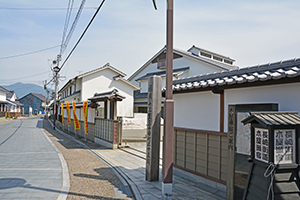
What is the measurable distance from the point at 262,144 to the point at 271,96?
5.55 feet

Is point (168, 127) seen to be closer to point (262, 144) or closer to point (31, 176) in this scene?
point (262, 144)

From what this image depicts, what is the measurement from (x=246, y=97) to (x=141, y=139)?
12.2 m

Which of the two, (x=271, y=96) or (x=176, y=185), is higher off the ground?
(x=271, y=96)

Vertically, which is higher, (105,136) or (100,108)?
(100,108)

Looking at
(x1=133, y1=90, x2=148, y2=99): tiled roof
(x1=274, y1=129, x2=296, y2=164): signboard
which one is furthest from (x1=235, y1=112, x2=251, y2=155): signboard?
(x1=133, y1=90, x2=148, y2=99): tiled roof

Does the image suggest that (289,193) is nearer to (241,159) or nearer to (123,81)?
(241,159)

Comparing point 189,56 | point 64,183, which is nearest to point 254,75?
point 64,183

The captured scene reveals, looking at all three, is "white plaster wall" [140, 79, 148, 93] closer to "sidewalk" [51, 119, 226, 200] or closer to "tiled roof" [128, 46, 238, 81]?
"tiled roof" [128, 46, 238, 81]

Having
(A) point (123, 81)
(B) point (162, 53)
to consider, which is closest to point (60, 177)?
(B) point (162, 53)

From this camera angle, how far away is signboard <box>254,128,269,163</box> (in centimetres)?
379

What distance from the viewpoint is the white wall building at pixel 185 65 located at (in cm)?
2289

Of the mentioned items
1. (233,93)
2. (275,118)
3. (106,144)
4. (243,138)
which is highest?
(233,93)

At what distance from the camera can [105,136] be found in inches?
587

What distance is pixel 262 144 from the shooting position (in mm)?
3896
